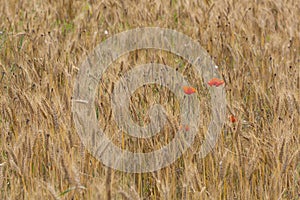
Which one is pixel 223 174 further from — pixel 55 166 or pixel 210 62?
pixel 210 62

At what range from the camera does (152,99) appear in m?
2.35

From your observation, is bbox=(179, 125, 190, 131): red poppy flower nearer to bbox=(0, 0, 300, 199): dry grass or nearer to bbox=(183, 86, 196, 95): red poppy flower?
bbox=(0, 0, 300, 199): dry grass

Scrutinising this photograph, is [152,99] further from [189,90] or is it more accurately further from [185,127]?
[185,127]

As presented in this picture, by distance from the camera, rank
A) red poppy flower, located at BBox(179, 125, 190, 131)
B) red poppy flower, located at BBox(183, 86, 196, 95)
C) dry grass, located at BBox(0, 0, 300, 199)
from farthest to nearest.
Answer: red poppy flower, located at BBox(183, 86, 196, 95) → red poppy flower, located at BBox(179, 125, 190, 131) → dry grass, located at BBox(0, 0, 300, 199)

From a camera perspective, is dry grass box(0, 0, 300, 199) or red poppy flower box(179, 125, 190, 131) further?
red poppy flower box(179, 125, 190, 131)

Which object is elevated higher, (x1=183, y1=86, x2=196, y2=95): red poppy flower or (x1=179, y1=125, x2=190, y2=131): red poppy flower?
(x1=183, y1=86, x2=196, y2=95): red poppy flower

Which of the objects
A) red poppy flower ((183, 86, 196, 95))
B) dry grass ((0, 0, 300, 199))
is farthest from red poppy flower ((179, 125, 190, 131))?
red poppy flower ((183, 86, 196, 95))

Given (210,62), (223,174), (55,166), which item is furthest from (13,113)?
(210,62)

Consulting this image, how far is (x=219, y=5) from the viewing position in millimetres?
3625

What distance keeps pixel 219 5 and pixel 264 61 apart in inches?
31.1

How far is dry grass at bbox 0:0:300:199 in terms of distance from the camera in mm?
1851

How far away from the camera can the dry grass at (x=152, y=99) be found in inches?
72.9

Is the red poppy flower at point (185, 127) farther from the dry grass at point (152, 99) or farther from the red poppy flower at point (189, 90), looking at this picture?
the red poppy flower at point (189, 90)

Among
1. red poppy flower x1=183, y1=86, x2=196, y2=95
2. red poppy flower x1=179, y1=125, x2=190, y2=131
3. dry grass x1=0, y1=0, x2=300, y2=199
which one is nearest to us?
dry grass x1=0, y1=0, x2=300, y2=199
